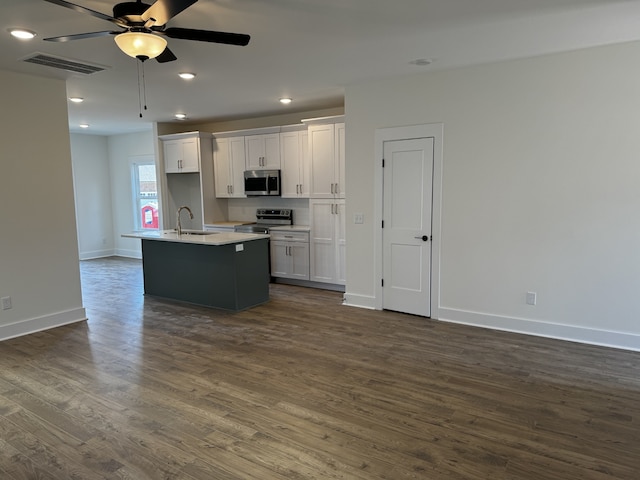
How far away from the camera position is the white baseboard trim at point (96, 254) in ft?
30.5

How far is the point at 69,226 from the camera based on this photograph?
15.6 feet

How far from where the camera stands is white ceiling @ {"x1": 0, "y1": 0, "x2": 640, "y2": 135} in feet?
9.37

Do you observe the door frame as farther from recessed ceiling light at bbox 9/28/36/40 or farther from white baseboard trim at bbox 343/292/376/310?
recessed ceiling light at bbox 9/28/36/40

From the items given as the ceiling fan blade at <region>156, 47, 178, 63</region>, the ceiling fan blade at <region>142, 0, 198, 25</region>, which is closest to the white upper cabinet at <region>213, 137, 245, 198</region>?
the ceiling fan blade at <region>156, 47, 178, 63</region>

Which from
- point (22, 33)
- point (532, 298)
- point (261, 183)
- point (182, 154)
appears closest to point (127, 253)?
point (182, 154)

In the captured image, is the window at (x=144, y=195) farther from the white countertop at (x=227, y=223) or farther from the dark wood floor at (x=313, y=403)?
the dark wood floor at (x=313, y=403)

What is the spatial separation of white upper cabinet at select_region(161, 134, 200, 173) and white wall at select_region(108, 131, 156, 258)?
5.41 feet

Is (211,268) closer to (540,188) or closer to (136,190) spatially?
(540,188)

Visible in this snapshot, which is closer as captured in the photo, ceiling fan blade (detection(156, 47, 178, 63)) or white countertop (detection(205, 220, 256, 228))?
ceiling fan blade (detection(156, 47, 178, 63))

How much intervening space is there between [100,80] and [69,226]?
166 centimetres

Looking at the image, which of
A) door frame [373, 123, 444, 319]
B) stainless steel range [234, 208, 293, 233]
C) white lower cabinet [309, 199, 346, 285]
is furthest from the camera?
stainless steel range [234, 208, 293, 233]

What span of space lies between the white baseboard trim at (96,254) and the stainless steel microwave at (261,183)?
459 cm

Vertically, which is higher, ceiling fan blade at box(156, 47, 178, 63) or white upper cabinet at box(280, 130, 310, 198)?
ceiling fan blade at box(156, 47, 178, 63)

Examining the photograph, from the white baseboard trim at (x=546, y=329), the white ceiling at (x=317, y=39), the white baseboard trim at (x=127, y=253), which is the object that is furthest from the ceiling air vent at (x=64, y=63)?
the white baseboard trim at (x=127, y=253)
